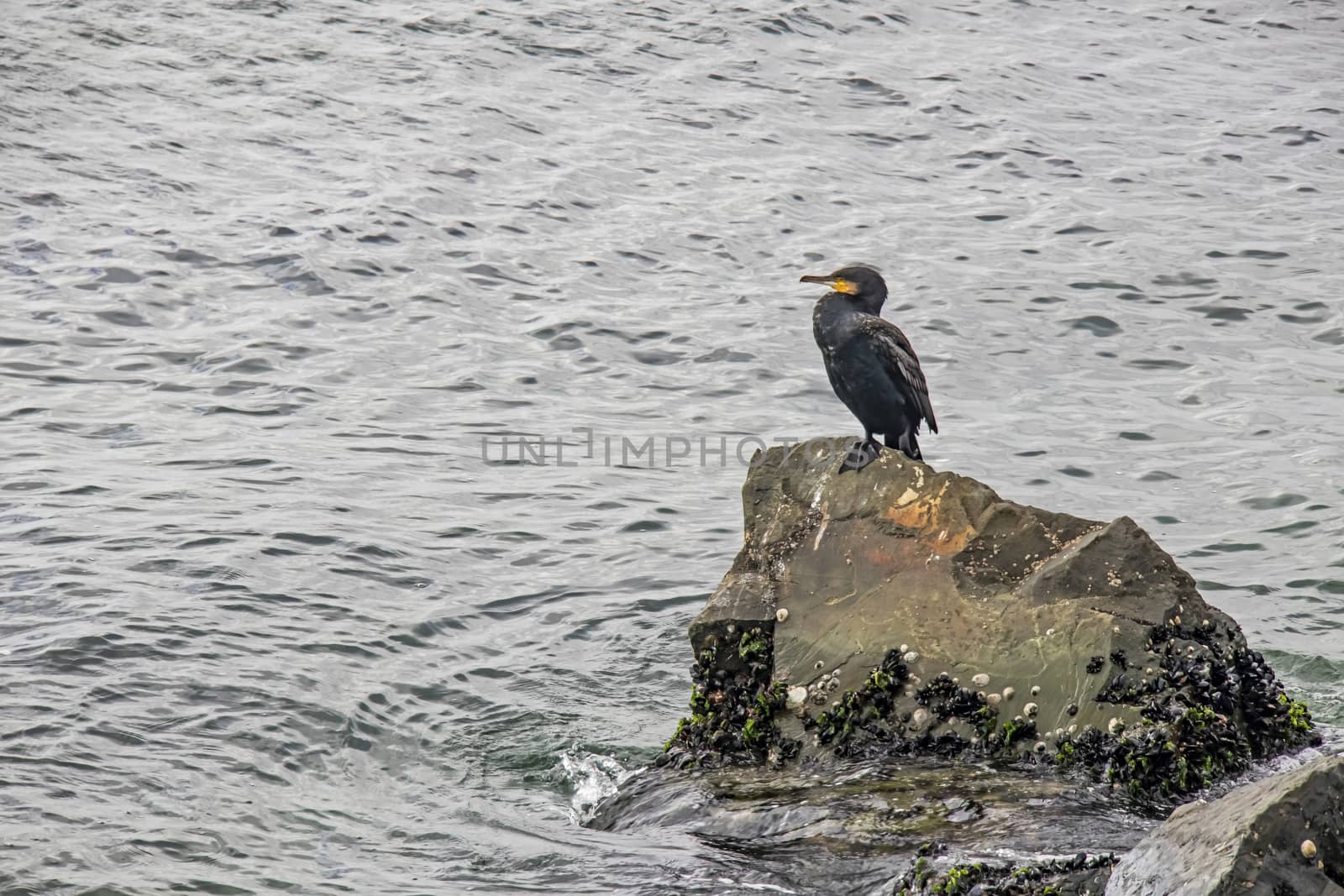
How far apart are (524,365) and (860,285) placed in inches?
250

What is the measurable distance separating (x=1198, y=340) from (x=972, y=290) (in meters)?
2.38

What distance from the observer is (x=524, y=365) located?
44.3 feet

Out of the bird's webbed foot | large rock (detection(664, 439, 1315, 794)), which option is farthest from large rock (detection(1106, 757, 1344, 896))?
the bird's webbed foot

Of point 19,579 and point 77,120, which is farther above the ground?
point 77,120

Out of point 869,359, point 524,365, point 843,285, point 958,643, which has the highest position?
point 843,285

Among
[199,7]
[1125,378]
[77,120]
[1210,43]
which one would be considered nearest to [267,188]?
[77,120]

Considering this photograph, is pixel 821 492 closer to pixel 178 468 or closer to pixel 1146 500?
pixel 1146 500

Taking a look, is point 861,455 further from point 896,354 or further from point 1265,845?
point 1265,845

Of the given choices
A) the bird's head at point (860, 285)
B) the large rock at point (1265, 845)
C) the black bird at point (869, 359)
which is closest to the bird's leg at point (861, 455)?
the black bird at point (869, 359)

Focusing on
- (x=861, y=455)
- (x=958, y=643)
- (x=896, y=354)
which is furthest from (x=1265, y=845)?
(x=896, y=354)

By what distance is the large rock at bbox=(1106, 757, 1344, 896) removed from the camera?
409 centimetres

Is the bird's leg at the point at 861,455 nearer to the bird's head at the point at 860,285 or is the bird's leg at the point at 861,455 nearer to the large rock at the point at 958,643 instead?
the large rock at the point at 958,643

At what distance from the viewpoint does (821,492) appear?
7.15 meters

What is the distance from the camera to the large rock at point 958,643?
19.7 feet
